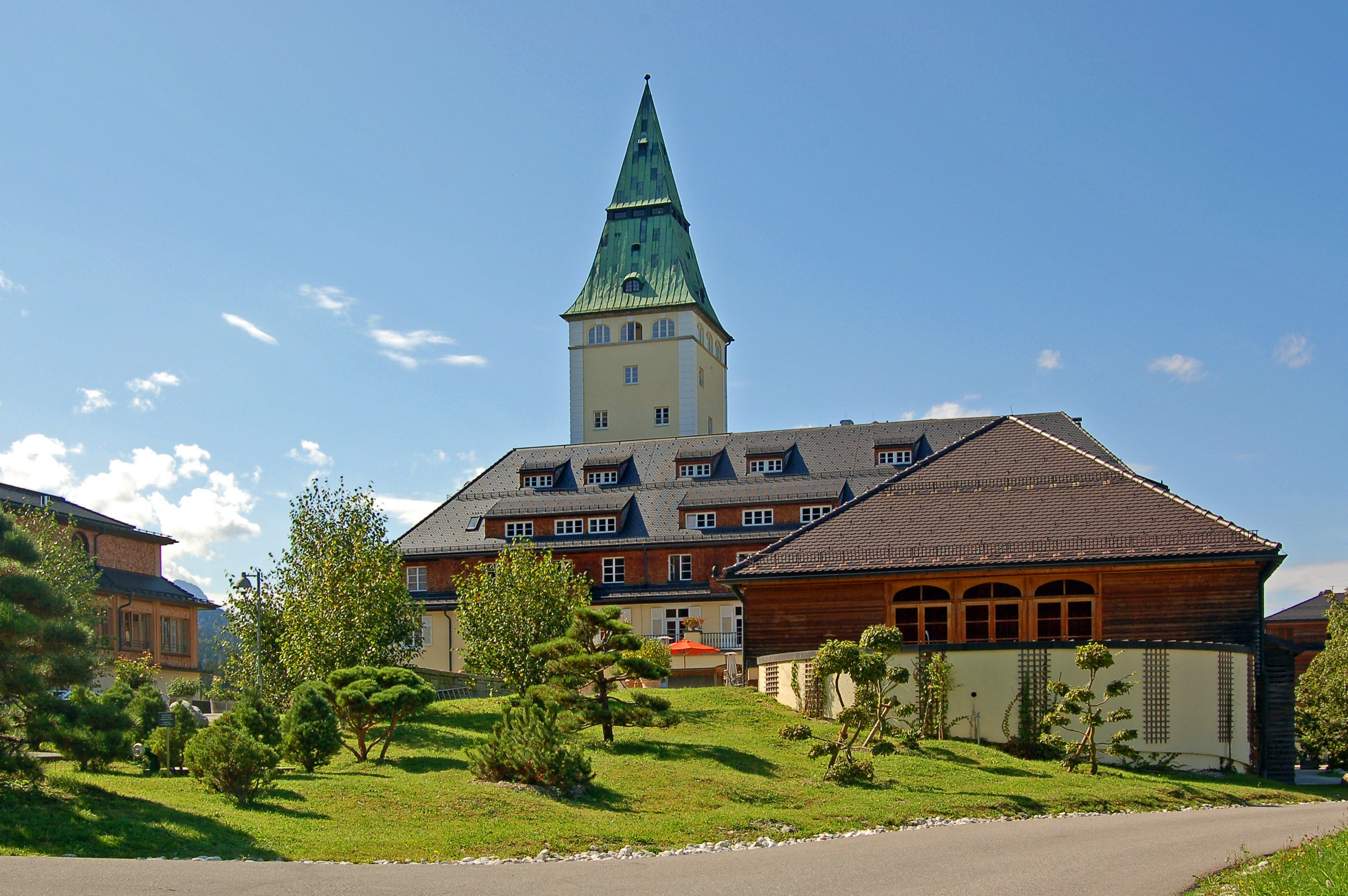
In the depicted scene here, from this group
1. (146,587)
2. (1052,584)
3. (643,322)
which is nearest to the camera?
(1052,584)

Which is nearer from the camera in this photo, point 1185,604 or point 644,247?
point 1185,604

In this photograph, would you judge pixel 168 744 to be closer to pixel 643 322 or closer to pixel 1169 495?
pixel 1169 495

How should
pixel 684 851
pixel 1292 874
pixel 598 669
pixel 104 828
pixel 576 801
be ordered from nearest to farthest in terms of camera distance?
pixel 1292 874
pixel 104 828
pixel 684 851
pixel 576 801
pixel 598 669

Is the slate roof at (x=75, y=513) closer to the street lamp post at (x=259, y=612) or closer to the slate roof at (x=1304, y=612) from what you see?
the street lamp post at (x=259, y=612)

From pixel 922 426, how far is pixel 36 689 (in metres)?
50.8

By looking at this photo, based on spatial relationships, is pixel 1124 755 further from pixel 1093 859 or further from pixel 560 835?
pixel 560 835

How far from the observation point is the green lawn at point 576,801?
1659 cm

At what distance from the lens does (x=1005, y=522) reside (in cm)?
3356

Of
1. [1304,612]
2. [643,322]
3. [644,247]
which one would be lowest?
[1304,612]

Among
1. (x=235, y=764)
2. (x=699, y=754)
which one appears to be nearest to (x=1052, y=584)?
(x=699, y=754)

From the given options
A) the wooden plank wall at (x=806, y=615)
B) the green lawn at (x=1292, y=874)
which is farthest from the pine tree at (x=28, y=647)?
the wooden plank wall at (x=806, y=615)

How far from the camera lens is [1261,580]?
31391 millimetres

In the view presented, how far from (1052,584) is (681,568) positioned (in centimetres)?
2817

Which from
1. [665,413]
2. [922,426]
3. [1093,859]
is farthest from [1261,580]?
[665,413]
